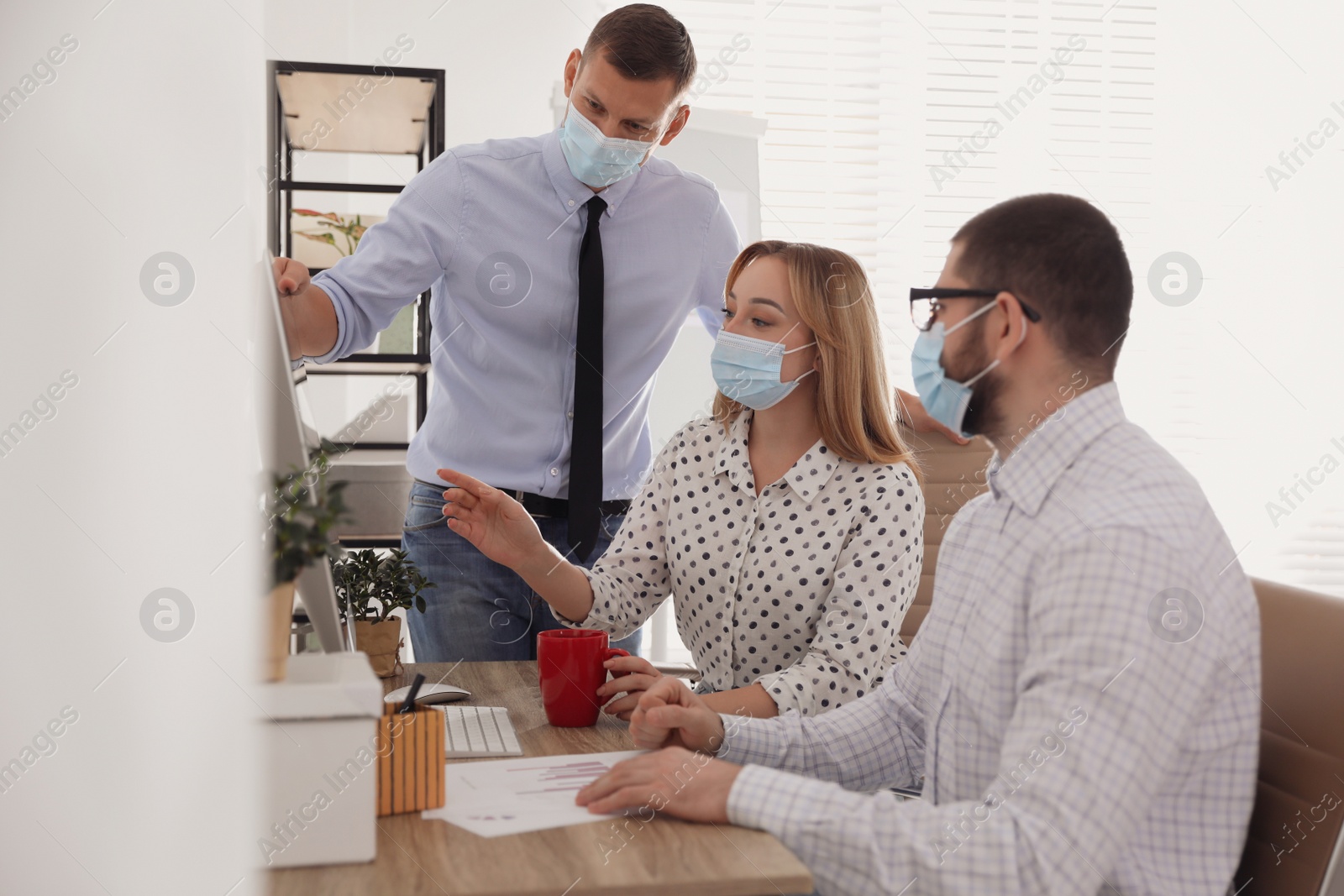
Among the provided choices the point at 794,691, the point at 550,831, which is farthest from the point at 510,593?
the point at 550,831

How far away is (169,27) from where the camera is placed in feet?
2.08

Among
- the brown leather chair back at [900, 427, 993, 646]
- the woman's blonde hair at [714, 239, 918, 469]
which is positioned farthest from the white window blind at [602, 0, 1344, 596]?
the woman's blonde hair at [714, 239, 918, 469]

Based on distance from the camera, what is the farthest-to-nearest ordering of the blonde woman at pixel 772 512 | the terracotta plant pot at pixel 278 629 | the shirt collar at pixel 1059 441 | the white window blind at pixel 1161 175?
the white window blind at pixel 1161 175 → the blonde woman at pixel 772 512 → the shirt collar at pixel 1059 441 → the terracotta plant pot at pixel 278 629

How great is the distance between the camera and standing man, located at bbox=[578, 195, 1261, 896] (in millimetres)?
828

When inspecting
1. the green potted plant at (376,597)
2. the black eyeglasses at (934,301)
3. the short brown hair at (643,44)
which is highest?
the short brown hair at (643,44)

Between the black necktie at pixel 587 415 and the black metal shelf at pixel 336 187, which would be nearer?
the black necktie at pixel 587 415

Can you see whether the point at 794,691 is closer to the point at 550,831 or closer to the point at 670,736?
the point at 670,736

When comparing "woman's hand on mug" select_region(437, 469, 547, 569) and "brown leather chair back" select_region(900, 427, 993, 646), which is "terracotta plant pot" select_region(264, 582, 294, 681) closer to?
"woman's hand on mug" select_region(437, 469, 547, 569)

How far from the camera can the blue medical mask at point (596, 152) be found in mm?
1795

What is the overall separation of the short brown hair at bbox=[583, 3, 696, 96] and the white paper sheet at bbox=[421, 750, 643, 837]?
1130 mm

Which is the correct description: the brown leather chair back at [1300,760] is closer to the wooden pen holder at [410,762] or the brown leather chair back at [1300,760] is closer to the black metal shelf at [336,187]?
the wooden pen holder at [410,762]

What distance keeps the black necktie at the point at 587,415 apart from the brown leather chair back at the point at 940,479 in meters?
0.67

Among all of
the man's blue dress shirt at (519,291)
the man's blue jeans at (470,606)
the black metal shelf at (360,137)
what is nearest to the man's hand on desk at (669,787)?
the man's blue jeans at (470,606)

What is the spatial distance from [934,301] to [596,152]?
33.6 inches
